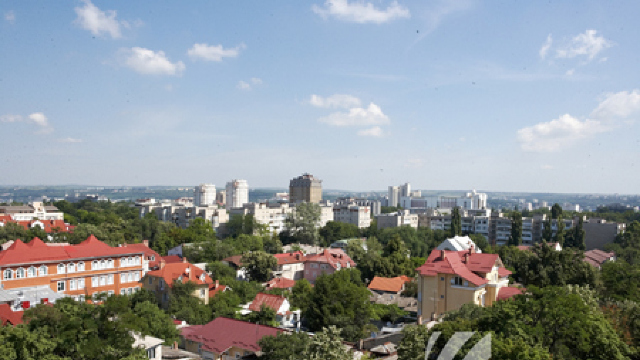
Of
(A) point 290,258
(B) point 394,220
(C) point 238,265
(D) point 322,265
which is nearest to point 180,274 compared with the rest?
(C) point 238,265

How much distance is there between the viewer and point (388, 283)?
3098 centimetres

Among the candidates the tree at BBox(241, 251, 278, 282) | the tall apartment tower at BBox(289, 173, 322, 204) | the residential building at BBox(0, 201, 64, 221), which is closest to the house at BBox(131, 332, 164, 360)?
the tree at BBox(241, 251, 278, 282)

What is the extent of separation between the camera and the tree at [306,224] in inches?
2093

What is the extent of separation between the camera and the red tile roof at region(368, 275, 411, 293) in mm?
30297

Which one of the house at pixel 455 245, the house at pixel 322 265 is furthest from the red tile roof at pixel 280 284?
the house at pixel 455 245

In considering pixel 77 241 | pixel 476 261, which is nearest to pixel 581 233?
pixel 476 261

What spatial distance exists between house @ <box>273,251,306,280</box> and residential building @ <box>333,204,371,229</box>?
3758cm

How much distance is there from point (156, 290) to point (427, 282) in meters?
14.5

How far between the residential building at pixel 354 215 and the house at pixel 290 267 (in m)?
37.6

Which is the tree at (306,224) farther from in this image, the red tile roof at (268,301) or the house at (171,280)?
the red tile roof at (268,301)

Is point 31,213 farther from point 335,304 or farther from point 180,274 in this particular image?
point 335,304

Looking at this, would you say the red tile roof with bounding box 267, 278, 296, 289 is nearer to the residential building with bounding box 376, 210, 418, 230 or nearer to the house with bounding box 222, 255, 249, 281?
the house with bounding box 222, 255, 249, 281

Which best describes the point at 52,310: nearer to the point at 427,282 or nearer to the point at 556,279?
the point at 427,282

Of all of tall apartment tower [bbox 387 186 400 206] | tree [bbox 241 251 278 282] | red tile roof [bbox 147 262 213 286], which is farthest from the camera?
tall apartment tower [bbox 387 186 400 206]
